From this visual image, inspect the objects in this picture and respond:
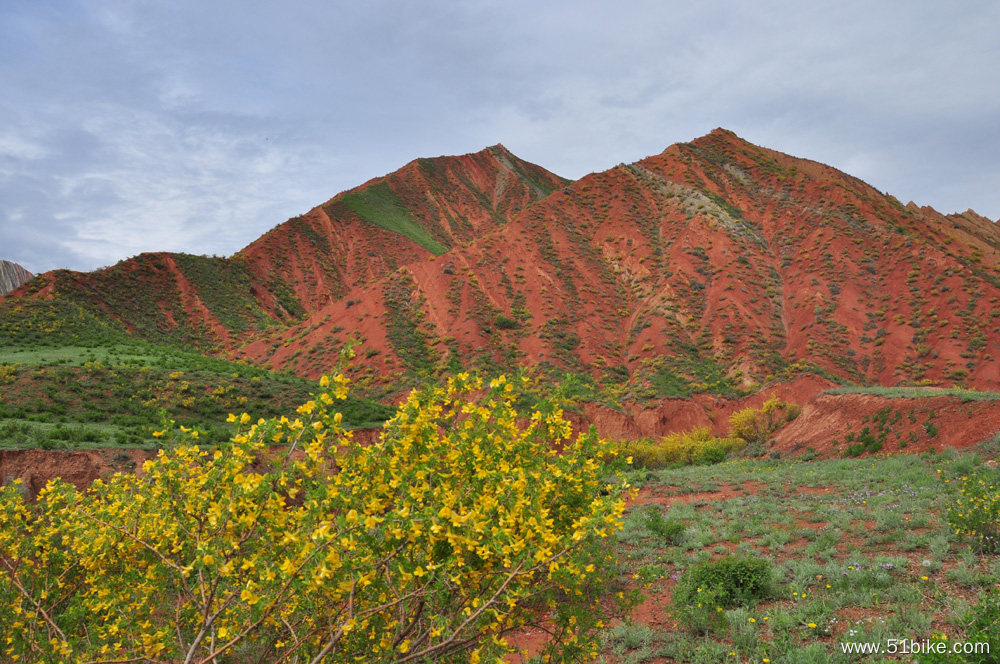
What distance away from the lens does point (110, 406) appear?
2094cm

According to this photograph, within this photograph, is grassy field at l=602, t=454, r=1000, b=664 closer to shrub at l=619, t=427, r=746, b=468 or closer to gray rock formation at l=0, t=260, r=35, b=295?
shrub at l=619, t=427, r=746, b=468

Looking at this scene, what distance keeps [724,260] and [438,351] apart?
26769 mm

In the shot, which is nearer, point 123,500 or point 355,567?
point 355,567

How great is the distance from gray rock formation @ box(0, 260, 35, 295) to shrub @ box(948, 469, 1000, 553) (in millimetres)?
82808

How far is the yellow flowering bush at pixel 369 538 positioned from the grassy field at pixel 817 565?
963 mm

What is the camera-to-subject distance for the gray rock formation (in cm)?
6115

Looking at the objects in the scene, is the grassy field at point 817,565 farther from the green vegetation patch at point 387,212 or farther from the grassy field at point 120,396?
the green vegetation patch at point 387,212

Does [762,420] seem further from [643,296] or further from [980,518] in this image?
[980,518]

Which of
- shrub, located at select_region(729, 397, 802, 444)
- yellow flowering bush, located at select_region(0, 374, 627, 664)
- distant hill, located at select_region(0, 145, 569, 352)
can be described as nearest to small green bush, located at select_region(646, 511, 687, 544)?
yellow flowering bush, located at select_region(0, 374, 627, 664)

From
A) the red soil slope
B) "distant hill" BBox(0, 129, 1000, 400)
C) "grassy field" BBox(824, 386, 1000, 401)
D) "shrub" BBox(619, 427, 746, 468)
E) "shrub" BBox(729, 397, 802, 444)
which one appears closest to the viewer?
"grassy field" BBox(824, 386, 1000, 401)

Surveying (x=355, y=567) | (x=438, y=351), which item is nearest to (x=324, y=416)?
(x=355, y=567)

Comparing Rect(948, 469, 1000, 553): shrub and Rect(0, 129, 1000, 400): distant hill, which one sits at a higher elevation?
Rect(0, 129, 1000, 400): distant hill

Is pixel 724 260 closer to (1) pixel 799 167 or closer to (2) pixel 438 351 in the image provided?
(1) pixel 799 167

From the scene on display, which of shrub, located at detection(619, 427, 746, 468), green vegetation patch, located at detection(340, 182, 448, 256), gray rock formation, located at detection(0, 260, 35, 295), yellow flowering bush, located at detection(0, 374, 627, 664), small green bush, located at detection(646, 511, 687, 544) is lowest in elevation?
shrub, located at detection(619, 427, 746, 468)
